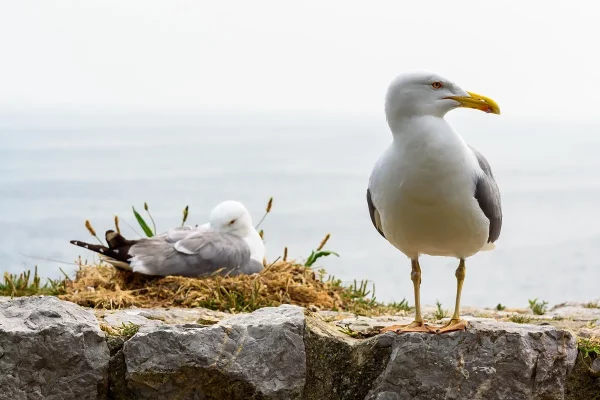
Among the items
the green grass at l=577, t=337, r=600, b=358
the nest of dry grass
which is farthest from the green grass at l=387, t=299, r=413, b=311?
the green grass at l=577, t=337, r=600, b=358

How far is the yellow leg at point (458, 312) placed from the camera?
352cm

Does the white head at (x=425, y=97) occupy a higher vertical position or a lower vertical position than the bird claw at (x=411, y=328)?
higher

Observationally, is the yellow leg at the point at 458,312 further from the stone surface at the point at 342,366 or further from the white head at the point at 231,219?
the white head at the point at 231,219

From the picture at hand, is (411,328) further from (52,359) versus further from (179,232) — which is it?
(179,232)

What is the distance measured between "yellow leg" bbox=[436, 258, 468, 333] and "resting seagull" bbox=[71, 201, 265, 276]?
2.31 metres

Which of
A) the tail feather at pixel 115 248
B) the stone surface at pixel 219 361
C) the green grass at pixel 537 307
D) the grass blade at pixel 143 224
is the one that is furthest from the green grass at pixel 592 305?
the grass blade at pixel 143 224

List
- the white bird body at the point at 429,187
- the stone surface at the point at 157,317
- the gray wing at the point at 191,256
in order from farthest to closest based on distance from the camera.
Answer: the gray wing at the point at 191,256 → the stone surface at the point at 157,317 → the white bird body at the point at 429,187

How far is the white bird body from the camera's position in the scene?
3.29m

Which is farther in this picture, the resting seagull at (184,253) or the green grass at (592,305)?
the resting seagull at (184,253)

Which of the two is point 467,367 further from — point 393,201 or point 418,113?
point 418,113

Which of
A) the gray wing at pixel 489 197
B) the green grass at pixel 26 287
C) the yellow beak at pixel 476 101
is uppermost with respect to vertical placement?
the yellow beak at pixel 476 101

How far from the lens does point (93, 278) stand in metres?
5.73

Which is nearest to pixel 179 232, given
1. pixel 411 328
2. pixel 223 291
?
pixel 223 291

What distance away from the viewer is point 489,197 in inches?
137
